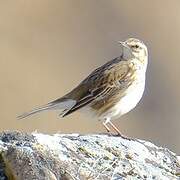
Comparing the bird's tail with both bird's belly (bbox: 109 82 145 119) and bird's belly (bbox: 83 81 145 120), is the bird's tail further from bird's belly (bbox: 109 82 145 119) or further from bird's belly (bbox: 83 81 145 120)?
bird's belly (bbox: 109 82 145 119)

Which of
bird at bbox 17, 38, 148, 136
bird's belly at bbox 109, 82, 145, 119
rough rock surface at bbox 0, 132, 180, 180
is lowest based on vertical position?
rough rock surface at bbox 0, 132, 180, 180

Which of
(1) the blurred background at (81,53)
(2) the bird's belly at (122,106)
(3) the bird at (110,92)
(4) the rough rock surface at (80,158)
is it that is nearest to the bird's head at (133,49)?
(3) the bird at (110,92)

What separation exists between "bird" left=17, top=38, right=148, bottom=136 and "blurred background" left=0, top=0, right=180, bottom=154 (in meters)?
9.99

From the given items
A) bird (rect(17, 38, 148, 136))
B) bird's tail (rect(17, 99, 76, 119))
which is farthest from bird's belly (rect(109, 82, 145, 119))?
bird's tail (rect(17, 99, 76, 119))

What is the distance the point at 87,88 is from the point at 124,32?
19.4 meters

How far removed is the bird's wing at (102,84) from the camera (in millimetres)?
10500

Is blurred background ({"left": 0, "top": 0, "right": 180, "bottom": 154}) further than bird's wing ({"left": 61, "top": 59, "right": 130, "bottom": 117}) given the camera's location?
Yes

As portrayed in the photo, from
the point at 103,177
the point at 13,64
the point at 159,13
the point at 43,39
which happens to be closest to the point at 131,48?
Answer: the point at 103,177

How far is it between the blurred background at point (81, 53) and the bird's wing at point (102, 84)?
10.0 m

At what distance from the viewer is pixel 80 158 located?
23.0 feet

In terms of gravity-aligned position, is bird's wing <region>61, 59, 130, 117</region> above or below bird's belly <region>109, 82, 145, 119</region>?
above

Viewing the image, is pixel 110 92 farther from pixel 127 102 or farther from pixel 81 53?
pixel 81 53

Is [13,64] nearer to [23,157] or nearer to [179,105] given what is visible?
[179,105]

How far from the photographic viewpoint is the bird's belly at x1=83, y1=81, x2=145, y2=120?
10234 millimetres
